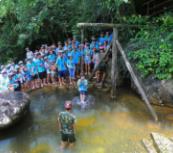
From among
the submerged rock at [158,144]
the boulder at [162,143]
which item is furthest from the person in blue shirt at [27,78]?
the boulder at [162,143]

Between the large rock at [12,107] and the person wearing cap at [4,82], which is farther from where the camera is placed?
the person wearing cap at [4,82]

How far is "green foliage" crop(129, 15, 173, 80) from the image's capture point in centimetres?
1212

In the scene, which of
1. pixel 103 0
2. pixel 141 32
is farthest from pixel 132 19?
pixel 103 0

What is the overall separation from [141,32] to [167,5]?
7.69 ft

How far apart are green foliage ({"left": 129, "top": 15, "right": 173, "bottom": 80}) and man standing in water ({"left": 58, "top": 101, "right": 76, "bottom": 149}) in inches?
164

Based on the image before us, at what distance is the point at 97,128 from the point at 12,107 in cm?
304

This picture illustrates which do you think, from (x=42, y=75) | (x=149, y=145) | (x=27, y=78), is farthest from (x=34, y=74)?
(x=149, y=145)

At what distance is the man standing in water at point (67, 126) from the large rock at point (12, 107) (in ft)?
7.05

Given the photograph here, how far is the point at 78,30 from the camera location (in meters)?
16.2

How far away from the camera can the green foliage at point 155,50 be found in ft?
39.7

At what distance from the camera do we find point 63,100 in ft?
44.4

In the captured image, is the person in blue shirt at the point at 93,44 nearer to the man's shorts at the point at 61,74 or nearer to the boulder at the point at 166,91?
the man's shorts at the point at 61,74

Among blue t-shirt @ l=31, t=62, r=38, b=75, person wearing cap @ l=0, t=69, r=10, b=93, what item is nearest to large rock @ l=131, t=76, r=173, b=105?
blue t-shirt @ l=31, t=62, r=38, b=75

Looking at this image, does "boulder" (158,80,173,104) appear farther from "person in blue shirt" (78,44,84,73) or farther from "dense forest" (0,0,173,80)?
"person in blue shirt" (78,44,84,73)
